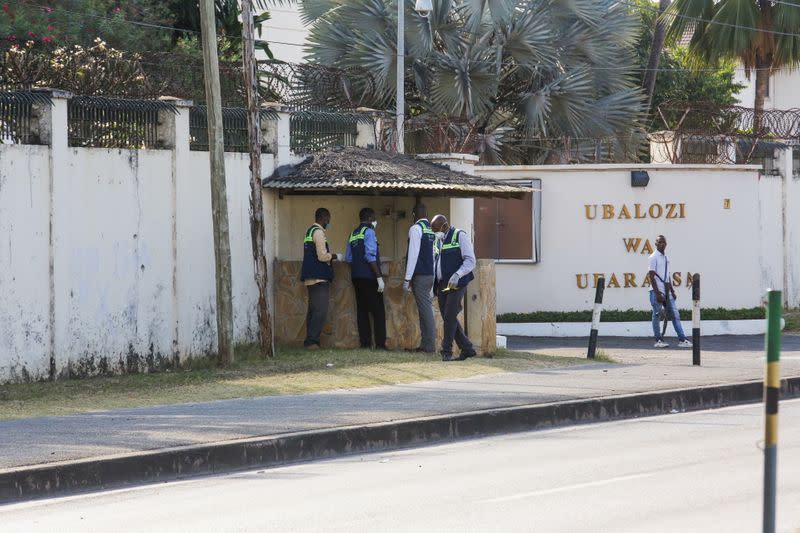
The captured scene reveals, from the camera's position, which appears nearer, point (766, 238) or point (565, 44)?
point (766, 238)

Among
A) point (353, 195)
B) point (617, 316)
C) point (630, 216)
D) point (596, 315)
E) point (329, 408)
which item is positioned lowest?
point (329, 408)

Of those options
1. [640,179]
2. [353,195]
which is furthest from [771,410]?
[640,179]

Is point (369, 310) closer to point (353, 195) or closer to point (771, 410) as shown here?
→ point (353, 195)

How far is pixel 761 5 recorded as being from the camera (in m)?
31.8

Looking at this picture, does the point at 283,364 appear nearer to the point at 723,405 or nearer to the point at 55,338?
the point at 55,338

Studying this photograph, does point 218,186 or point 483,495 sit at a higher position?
point 218,186

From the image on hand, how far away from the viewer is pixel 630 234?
2516 cm

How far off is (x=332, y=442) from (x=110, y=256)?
565 cm

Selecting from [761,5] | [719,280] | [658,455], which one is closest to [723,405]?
[658,455]

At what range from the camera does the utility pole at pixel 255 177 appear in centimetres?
1706

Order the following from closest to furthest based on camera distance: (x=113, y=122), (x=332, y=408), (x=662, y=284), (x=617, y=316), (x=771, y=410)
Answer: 1. (x=771, y=410)
2. (x=332, y=408)
3. (x=113, y=122)
4. (x=662, y=284)
5. (x=617, y=316)

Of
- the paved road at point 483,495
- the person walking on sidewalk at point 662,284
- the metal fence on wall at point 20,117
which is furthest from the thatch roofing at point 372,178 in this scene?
the paved road at point 483,495

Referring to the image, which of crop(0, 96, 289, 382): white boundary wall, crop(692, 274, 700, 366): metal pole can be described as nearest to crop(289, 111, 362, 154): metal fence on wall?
crop(0, 96, 289, 382): white boundary wall

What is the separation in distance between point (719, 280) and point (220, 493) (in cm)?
1720
